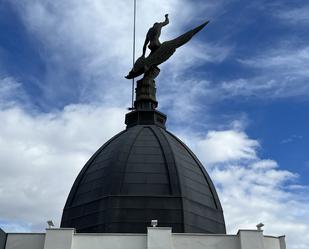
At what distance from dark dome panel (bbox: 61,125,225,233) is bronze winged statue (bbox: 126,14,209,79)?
343 inches

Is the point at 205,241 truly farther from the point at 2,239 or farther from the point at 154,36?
the point at 154,36

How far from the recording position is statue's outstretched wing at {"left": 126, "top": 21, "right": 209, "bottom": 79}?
4562 centimetres

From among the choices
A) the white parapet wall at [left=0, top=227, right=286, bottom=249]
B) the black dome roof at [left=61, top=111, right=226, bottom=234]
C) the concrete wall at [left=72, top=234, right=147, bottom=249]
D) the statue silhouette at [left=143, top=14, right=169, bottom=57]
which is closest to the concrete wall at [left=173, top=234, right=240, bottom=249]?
the white parapet wall at [left=0, top=227, right=286, bottom=249]

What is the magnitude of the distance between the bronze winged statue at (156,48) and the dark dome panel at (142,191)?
28.6ft

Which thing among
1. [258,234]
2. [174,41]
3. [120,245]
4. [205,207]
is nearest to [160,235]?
[120,245]

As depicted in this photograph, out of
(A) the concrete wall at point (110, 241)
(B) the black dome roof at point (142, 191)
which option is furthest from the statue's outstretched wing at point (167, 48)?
(A) the concrete wall at point (110, 241)

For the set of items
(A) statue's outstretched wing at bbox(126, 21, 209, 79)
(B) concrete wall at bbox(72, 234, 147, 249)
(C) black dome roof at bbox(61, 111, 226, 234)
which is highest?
(A) statue's outstretched wing at bbox(126, 21, 209, 79)

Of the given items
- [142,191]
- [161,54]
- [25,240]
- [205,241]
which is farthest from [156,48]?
[25,240]

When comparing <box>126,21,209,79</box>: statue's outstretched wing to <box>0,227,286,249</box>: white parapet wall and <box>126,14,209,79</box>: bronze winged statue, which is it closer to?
<box>126,14,209,79</box>: bronze winged statue

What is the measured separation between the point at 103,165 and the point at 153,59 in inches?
510

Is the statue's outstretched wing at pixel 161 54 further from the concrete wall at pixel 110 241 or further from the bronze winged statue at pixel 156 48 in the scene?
the concrete wall at pixel 110 241

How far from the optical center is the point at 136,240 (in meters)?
28.2

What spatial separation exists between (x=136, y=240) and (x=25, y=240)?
19.2 ft

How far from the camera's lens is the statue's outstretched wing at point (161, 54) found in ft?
150
